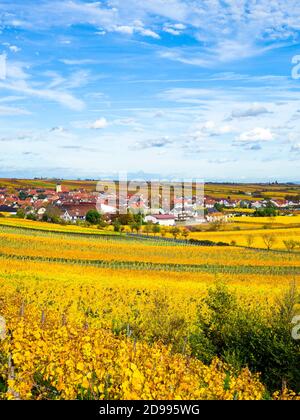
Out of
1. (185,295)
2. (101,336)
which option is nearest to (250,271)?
(185,295)

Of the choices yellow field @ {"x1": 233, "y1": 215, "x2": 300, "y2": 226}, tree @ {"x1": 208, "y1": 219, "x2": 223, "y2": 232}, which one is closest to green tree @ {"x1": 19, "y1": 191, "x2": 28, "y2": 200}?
yellow field @ {"x1": 233, "y1": 215, "x2": 300, "y2": 226}

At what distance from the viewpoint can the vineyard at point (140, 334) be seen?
30.8 ft

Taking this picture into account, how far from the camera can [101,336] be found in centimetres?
1209

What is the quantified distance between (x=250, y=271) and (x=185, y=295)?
24.2m

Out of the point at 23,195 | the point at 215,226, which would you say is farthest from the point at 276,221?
the point at 23,195

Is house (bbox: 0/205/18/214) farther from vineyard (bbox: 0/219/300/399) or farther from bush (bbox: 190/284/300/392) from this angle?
bush (bbox: 190/284/300/392)

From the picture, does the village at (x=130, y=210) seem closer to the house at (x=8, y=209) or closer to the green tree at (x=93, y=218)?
the house at (x=8, y=209)

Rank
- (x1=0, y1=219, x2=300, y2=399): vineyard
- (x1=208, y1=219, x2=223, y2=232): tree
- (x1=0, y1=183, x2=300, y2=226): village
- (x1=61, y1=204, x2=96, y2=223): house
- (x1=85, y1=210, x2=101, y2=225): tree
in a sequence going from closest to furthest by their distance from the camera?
(x1=0, y1=219, x2=300, y2=399): vineyard → (x1=208, y1=219, x2=223, y2=232): tree → (x1=85, y1=210, x2=101, y2=225): tree → (x1=0, y1=183, x2=300, y2=226): village → (x1=61, y1=204, x2=96, y2=223): house

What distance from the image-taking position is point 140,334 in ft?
55.2

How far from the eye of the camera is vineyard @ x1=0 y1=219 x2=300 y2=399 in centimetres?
940

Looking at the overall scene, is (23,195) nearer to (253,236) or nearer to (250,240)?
(253,236)
